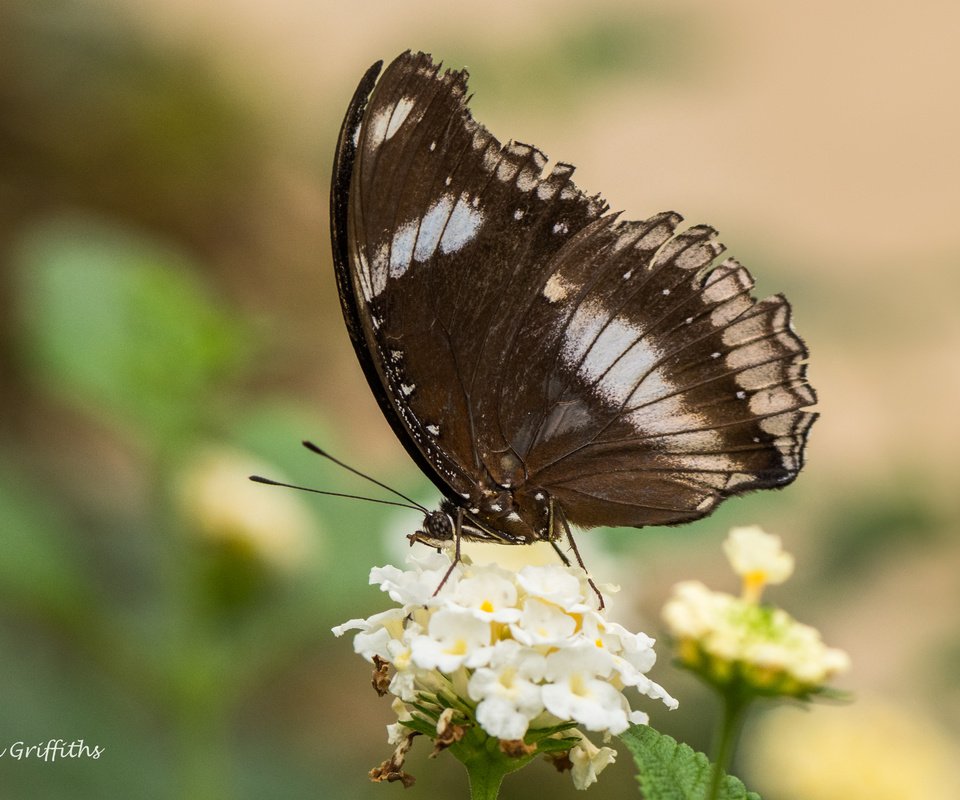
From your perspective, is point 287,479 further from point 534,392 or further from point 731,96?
point 731,96

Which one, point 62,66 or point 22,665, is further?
point 62,66

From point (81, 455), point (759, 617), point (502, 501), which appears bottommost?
point (759, 617)

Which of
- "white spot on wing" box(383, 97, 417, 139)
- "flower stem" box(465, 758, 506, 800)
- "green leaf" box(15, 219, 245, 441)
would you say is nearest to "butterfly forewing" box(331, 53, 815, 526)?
"white spot on wing" box(383, 97, 417, 139)

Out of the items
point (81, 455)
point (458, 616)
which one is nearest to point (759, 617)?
point (458, 616)

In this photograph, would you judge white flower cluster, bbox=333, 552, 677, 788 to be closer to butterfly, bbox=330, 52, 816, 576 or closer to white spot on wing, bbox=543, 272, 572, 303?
butterfly, bbox=330, 52, 816, 576

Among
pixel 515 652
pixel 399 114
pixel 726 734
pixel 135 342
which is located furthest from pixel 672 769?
pixel 135 342
